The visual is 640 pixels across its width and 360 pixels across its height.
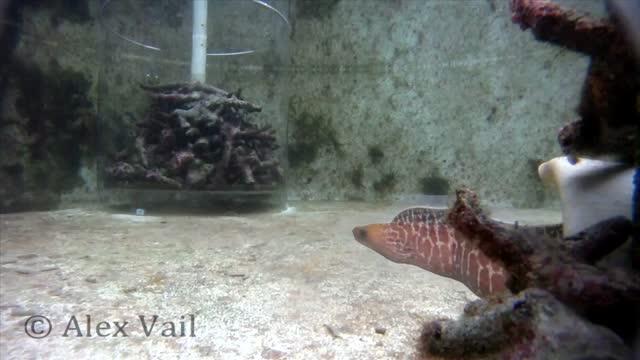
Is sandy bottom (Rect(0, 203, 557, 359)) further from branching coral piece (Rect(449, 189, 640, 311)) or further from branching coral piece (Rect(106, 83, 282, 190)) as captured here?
branching coral piece (Rect(106, 83, 282, 190))

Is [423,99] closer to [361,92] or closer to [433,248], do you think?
[361,92]

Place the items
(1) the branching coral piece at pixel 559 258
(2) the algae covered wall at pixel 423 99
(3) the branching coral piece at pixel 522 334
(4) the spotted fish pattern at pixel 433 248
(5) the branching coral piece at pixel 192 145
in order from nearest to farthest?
1. (3) the branching coral piece at pixel 522 334
2. (1) the branching coral piece at pixel 559 258
3. (4) the spotted fish pattern at pixel 433 248
4. (5) the branching coral piece at pixel 192 145
5. (2) the algae covered wall at pixel 423 99

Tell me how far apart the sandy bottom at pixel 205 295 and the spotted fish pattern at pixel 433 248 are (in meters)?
0.11

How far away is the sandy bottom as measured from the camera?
160 cm

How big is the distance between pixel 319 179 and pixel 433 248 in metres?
3.92

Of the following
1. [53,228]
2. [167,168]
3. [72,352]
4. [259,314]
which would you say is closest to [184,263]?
[259,314]

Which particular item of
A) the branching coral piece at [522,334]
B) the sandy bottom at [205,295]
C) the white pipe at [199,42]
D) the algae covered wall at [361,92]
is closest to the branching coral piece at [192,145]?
the white pipe at [199,42]

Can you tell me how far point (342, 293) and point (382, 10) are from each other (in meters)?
5.19

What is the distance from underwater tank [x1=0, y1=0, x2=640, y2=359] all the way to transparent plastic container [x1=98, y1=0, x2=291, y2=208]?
0.03m

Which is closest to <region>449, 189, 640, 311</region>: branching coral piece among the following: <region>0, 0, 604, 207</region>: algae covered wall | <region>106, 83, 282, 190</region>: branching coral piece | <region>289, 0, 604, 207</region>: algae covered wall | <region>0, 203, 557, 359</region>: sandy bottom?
<region>0, 203, 557, 359</region>: sandy bottom

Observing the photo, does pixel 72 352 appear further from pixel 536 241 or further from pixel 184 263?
pixel 536 241

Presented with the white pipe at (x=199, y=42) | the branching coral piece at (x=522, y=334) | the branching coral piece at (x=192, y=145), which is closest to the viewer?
the branching coral piece at (x=522, y=334)

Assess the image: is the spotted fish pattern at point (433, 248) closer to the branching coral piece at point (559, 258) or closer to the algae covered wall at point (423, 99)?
the branching coral piece at point (559, 258)

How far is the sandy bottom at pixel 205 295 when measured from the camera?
1.60 metres
